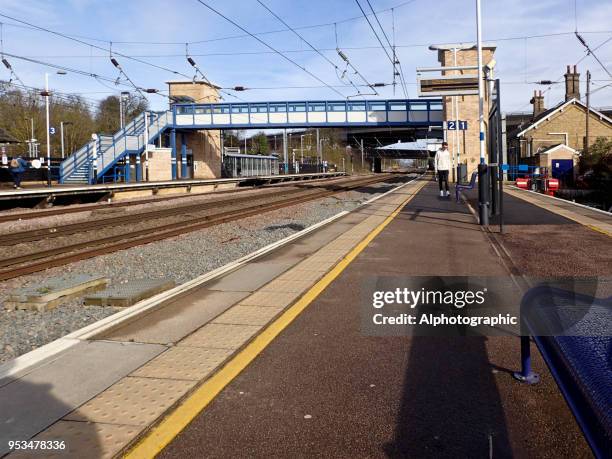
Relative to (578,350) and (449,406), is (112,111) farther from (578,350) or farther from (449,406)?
(578,350)

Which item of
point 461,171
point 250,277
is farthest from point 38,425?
point 461,171

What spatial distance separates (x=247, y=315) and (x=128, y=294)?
1.85 metres

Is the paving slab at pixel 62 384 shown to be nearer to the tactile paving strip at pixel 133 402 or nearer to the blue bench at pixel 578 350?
the tactile paving strip at pixel 133 402

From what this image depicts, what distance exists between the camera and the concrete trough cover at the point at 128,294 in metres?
6.72

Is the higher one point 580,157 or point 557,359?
point 580,157

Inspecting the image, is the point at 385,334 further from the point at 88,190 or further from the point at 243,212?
→ the point at 88,190

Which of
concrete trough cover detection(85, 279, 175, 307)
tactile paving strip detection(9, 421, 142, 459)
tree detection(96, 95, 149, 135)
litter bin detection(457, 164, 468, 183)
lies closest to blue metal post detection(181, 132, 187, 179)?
tree detection(96, 95, 149, 135)

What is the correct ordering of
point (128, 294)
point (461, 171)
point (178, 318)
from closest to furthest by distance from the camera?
point (178, 318)
point (128, 294)
point (461, 171)

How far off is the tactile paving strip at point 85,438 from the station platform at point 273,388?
1cm

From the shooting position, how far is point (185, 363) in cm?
444

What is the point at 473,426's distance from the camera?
3.31m

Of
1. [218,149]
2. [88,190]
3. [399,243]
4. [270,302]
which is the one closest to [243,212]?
[88,190]

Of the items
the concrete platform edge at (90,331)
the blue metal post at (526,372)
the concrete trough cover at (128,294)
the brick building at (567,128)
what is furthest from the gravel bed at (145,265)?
the brick building at (567,128)

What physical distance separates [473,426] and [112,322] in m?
3.56
